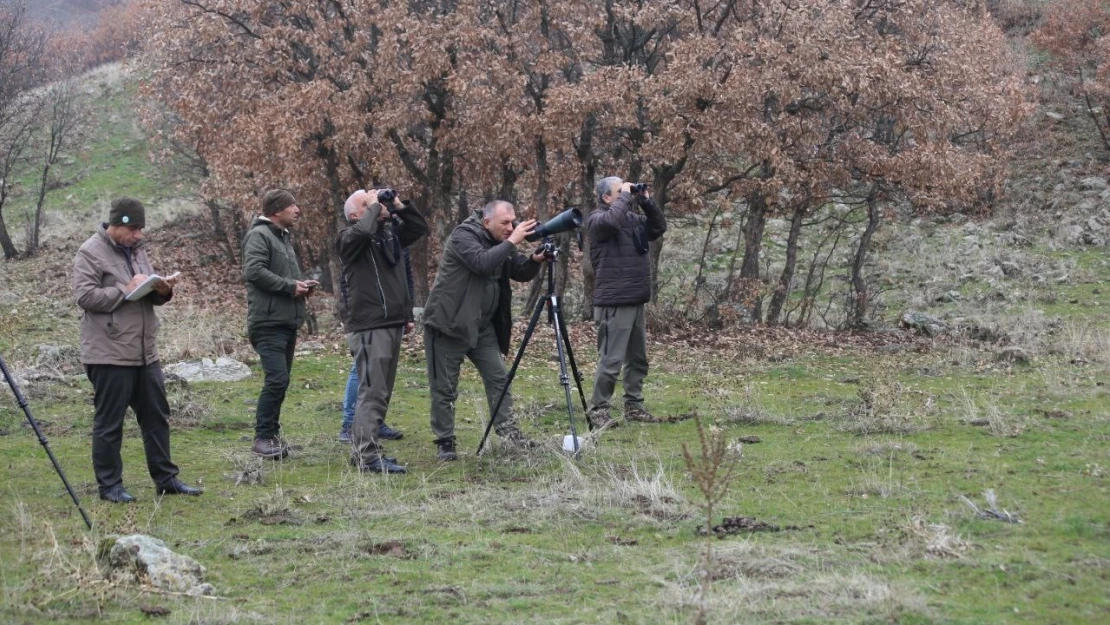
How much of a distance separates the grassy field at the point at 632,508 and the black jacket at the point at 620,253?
1130 mm

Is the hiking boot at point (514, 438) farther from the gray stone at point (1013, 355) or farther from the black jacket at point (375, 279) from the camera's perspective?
the gray stone at point (1013, 355)

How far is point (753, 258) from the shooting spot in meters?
18.0

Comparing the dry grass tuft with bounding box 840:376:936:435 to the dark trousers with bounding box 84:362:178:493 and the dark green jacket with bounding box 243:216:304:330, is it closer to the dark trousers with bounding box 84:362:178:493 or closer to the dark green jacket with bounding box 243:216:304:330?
the dark green jacket with bounding box 243:216:304:330

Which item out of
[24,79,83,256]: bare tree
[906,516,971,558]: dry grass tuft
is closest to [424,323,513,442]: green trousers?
[906,516,971,558]: dry grass tuft

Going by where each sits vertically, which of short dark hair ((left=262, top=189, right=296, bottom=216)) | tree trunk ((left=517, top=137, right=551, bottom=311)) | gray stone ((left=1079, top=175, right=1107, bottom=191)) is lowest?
short dark hair ((left=262, top=189, right=296, bottom=216))

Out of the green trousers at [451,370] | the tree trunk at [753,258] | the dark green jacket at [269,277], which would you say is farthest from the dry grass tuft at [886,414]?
A: the tree trunk at [753,258]

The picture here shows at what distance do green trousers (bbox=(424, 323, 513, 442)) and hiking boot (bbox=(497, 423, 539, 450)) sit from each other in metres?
0.06

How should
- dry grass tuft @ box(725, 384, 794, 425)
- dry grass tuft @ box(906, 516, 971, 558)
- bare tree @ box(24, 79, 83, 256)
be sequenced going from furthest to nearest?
bare tree @ box(24, 79, 83, 256) < dry grass tuft @ box(725, 384, 794, 425) < dry grass tuft @ box(906, 516, 971, 558)

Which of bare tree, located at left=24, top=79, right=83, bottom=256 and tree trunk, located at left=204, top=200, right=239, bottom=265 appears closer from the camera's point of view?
tree trunk, located at left=204, top=200, right=239, bottom=265

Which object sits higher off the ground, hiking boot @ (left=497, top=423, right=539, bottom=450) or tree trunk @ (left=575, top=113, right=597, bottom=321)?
tree trunk @ (left=575, top=113, right=597, bottom=321)

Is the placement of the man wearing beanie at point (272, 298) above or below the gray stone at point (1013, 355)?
above

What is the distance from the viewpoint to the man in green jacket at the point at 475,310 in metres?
7.82

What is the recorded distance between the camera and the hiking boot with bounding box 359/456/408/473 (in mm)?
7602

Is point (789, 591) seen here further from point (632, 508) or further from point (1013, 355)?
point (1013, 355)
